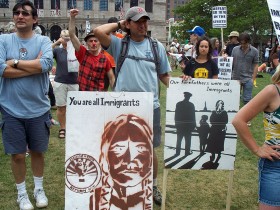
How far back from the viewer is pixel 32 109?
357cm

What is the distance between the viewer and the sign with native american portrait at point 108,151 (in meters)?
2.97

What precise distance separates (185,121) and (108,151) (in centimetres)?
92

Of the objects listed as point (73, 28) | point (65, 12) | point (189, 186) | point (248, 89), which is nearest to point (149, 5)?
point (65, 12)

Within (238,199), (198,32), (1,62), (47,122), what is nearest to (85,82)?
(47,122)

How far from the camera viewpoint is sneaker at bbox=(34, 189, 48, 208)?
3.80 meters

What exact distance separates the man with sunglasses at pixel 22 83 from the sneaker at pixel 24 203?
0.36m

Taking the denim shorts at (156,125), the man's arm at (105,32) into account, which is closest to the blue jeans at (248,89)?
the denim shorts at (156,125)

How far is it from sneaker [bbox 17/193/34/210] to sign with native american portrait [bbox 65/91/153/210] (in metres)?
0.97

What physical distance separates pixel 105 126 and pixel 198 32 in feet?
16.0

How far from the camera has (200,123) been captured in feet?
11.7

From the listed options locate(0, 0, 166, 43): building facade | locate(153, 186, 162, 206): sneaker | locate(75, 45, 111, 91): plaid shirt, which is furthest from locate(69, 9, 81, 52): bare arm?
locate(0, 0, 166, 43): building facade

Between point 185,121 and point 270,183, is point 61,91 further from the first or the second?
point 270,183

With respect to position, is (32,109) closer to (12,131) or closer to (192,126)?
(12,131)

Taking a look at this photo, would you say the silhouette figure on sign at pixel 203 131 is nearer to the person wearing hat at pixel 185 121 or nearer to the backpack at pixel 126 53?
the person wearing hat at pixel 185 121
